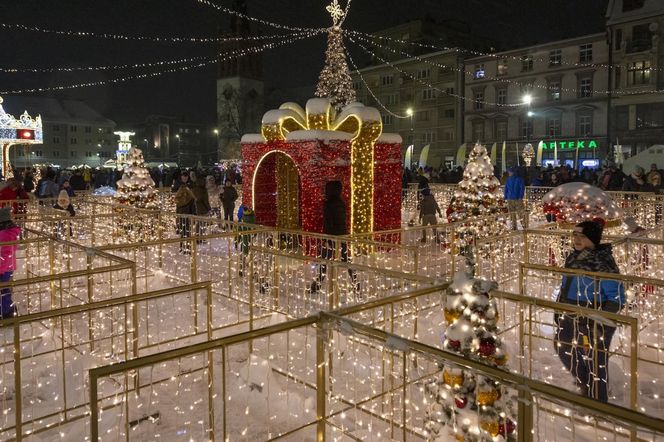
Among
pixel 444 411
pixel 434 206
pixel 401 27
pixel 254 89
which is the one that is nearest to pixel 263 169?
pixel 434 206

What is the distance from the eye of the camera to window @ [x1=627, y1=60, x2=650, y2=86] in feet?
126

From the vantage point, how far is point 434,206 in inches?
595

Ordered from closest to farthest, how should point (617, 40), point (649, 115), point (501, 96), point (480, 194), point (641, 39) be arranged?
point (480, 194), point (649, 115), point (641, 39), point (617, 40), point (501, 96)

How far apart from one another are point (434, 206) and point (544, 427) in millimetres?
10498

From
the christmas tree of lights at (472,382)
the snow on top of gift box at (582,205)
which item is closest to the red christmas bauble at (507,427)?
the christmas tree of lights at (472,382)

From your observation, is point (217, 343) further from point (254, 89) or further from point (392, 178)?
point (254, 89)

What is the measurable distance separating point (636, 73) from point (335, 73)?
30.8 meters

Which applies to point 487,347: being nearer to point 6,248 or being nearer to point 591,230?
point 591,230

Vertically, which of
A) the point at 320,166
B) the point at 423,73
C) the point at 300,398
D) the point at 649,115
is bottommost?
the point at 300,398

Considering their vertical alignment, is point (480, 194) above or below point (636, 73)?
below

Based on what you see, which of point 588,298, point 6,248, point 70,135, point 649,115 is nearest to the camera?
point 588,298

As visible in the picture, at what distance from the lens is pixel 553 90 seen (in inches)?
1784

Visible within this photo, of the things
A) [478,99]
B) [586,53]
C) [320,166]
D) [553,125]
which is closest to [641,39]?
[586,53]

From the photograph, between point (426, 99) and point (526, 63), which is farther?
point (426, 99)
